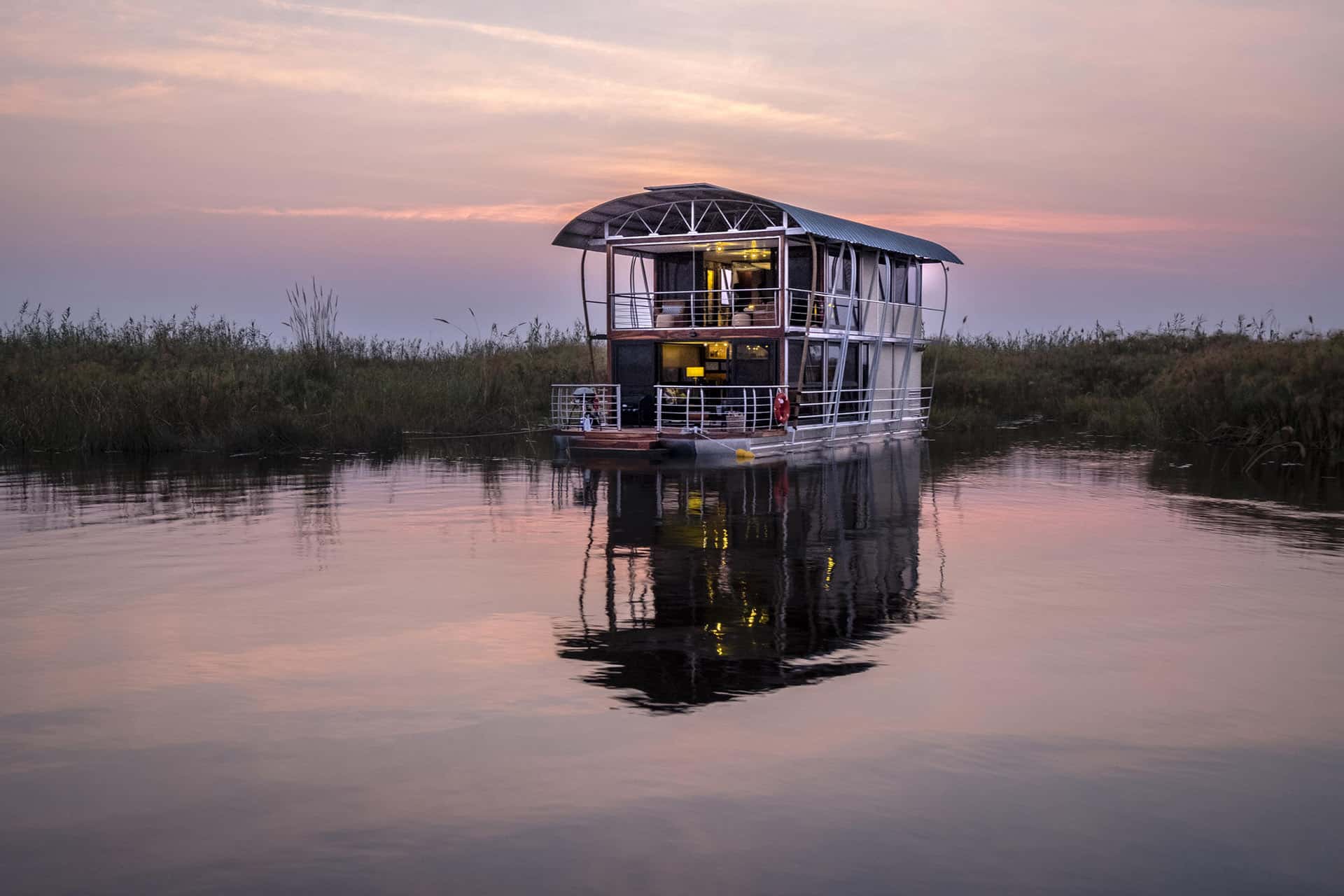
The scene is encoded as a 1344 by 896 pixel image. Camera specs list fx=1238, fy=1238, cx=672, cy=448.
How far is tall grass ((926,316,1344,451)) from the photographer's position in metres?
29.2

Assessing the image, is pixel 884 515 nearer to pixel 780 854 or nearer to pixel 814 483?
pixel 814 483

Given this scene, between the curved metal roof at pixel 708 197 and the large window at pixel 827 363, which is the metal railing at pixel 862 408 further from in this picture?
the curved metal roof at pixel 708 197

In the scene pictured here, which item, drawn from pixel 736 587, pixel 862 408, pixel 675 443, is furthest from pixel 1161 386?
pixel 736 587

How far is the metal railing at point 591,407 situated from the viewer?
2811 centimetres

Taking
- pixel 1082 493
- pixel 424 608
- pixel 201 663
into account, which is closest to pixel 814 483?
pixel 1082 493

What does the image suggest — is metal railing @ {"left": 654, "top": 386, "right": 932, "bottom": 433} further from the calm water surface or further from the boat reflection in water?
the calm water surface

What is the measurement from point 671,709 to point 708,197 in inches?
888

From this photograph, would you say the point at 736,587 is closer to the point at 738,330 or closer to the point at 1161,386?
the point at 738,330

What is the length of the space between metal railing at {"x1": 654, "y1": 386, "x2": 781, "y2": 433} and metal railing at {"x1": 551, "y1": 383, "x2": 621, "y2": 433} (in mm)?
1065

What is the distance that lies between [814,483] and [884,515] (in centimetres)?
458

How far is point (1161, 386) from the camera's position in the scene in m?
33.8

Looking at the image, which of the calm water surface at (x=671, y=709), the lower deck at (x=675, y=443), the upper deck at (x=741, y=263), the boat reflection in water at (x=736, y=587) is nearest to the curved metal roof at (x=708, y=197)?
the upper deck at (x=741, y=263)

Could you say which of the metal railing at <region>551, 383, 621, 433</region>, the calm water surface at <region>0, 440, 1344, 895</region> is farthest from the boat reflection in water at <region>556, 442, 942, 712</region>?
the metal railing at <region>551, 383, 621, 433</region>

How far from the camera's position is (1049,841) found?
561 cm
